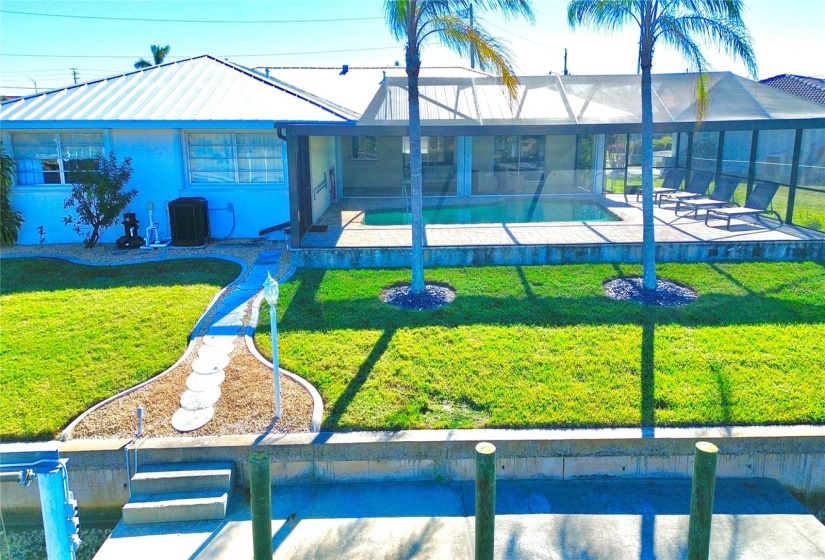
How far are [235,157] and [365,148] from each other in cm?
669

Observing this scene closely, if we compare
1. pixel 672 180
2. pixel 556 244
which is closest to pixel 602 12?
pixel 556 244

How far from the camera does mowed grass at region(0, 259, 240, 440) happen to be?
6301 millimetres

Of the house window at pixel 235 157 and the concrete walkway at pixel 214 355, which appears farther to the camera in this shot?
the house window at pixel 235 157

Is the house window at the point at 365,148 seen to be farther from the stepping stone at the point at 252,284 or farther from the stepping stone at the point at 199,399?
the stepping stone at the point at 199,399

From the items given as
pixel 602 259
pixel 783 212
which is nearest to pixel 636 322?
pixel 602 259

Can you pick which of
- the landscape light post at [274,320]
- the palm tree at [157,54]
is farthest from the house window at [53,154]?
the palm tree at [157,54]

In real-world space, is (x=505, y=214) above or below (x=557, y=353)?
above

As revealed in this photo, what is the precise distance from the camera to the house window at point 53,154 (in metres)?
13.2

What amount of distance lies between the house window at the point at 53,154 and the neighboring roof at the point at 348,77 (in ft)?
18.8

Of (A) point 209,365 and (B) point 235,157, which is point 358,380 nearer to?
(A) point 209,365

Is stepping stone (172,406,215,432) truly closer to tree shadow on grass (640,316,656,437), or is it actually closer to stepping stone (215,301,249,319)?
stepping stone (215,301,249,319)

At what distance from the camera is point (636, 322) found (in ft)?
26.4

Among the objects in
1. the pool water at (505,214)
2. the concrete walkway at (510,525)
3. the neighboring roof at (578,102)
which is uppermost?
the neighboring roof at (578,102)

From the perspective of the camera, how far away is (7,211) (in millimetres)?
12781
